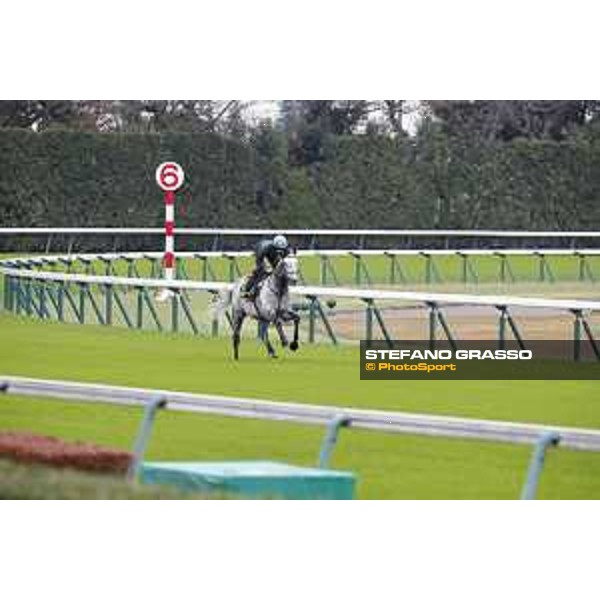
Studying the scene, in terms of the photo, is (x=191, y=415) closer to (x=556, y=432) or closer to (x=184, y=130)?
(x=556, y=432)

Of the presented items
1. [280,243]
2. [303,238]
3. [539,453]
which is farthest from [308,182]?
[539,453]

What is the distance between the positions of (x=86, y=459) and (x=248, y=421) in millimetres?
3653

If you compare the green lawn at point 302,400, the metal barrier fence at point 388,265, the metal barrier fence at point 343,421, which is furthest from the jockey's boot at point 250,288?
the metal barrier fence at point 343,421

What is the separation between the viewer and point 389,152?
108ft

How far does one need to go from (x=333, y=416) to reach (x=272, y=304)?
940 centimetres

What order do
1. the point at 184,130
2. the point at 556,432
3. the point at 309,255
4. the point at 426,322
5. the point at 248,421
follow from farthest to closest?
the point at 309,255
the point at 184,130
the point at 426,322
the point at 248,421
the point at 556,432

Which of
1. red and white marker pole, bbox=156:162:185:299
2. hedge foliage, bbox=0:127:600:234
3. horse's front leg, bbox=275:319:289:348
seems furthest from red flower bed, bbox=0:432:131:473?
hedge foliage, bbox=0:127:600:234

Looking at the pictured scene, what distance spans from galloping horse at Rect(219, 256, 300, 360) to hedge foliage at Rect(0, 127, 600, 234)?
20.1ft

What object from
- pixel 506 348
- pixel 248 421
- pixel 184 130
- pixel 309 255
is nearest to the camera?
pixel 248 421

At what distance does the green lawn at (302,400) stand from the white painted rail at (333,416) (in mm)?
839

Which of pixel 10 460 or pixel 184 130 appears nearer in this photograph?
pixel 10 460

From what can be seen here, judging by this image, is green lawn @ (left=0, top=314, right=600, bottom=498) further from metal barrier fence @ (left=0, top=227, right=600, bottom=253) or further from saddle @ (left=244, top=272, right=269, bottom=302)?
metal barrier fence @ (left=0, top=227, right=600, bottom=253)

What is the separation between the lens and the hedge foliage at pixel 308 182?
28.6 metres
